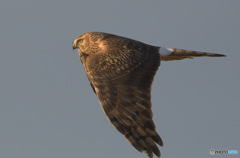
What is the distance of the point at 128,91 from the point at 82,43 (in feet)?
11.7

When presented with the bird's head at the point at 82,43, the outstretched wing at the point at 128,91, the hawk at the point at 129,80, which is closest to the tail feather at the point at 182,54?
the hawk at the point at 129,80

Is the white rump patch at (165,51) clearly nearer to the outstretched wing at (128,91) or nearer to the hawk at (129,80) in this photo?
the hawk at (129,80)

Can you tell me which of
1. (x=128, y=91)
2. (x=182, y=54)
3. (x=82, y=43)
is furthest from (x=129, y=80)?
(x=82, y=43)

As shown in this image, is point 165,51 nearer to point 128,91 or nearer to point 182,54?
point 182,54

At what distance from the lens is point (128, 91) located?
14.7m

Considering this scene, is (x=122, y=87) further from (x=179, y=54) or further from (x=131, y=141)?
(x=179, y=54)

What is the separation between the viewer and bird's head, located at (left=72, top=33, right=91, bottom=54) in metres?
17.5

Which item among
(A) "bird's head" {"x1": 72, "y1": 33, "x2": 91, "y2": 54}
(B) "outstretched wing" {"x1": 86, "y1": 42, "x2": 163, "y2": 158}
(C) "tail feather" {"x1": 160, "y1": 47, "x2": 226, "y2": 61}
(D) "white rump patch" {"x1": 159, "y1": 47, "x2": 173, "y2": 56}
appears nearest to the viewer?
(B) "outstretched wing" {"x1": 86, "y1": 42, "x2": 163, "y2": 158}

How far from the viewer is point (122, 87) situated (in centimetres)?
1482

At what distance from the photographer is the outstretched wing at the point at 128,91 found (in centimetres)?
1422

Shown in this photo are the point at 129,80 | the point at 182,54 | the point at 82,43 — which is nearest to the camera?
the point at 129,80

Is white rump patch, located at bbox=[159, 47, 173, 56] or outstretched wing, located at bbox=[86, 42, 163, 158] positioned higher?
white rump patch, located at bbox=[159, 47, 173, 56]

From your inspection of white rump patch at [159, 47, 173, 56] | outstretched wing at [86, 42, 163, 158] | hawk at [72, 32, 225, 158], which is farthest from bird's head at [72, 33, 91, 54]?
white rump patch at [159, 47, 173, 56]

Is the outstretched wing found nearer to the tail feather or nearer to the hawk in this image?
the hawk
